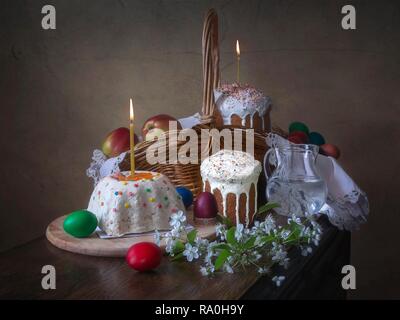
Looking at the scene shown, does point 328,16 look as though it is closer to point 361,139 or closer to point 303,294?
point 361,139

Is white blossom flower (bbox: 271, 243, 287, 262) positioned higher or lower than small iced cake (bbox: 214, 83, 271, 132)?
lower

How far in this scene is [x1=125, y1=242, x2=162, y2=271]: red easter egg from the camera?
35.7 inches

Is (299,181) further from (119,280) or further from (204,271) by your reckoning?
(119,280)

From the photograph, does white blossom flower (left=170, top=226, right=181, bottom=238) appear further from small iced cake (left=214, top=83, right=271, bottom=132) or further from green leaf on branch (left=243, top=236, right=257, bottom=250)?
small iced cake (left=214, top=83, right=271, bottom=132)

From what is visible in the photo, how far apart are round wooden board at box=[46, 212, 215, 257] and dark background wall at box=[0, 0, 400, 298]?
1151 mm

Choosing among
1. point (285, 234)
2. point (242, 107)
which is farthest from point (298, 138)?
point (285, 234)

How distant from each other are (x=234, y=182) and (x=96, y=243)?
35cm

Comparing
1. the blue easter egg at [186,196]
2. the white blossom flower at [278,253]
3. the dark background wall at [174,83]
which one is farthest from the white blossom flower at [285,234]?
the dark background wall at [174,83]

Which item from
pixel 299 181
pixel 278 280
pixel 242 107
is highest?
pixel 242 107

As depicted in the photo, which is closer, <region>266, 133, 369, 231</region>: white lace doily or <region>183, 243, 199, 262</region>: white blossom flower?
<region>183, 243, 199, 262</region>: white blossom flower

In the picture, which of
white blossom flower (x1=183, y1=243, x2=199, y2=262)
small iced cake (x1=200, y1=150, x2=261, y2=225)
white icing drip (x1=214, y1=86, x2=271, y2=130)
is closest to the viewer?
white blossom flower (x1=183, y1=243, x2=199, y2=262)

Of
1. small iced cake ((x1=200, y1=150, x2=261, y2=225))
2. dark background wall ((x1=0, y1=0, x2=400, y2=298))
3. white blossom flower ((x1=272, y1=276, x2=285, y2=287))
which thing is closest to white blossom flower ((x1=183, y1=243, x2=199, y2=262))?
white blossom flower ((x1=272, y1=276, x2=285, y2=287))

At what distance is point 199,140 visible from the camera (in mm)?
1354

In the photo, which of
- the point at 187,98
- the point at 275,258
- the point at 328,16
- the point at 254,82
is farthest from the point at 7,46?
the point at 275,258
